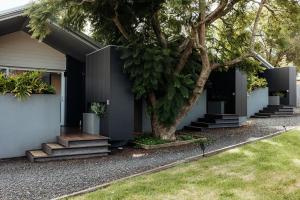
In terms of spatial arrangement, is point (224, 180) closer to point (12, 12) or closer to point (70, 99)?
point (12, 12)

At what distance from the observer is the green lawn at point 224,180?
536 centimetres

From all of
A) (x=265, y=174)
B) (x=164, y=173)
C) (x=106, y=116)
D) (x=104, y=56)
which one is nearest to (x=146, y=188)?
(x=164, y=173)

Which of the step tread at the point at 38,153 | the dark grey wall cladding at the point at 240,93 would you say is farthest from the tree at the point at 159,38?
the dark grey wall cladding at the point at 240,93

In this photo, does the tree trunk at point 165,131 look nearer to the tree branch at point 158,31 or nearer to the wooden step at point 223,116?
the tree branch at point 158,31

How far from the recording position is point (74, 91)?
45.4 ft

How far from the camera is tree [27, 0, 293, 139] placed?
9.62 metres

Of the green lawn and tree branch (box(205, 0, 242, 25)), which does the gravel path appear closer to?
the green lawn

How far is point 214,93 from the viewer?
53.2 feet

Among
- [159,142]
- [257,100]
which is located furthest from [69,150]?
[257,100]

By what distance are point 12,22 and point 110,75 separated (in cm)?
405

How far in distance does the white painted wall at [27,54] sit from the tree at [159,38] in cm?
267

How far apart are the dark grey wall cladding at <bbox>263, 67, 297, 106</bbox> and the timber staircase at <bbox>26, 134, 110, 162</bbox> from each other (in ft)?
49.5

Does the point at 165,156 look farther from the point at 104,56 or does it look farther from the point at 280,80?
the point at 280,80

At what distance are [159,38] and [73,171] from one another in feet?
17.1
